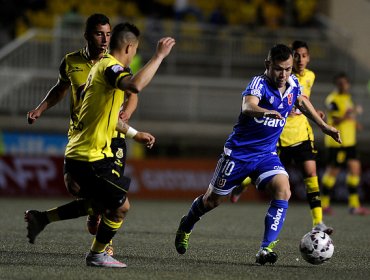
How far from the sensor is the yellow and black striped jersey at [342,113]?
1472 centimetres

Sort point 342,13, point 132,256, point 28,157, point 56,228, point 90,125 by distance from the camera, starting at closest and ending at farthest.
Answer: point 90,125, point 132,256, point 56,228, point 28,157, point 342,13

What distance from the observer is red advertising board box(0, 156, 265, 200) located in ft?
59.8

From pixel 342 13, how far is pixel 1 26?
29.3ft

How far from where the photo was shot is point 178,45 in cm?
2195

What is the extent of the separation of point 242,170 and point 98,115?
169 centimetres

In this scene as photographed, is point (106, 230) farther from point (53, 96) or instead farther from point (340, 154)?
point (340, 154)

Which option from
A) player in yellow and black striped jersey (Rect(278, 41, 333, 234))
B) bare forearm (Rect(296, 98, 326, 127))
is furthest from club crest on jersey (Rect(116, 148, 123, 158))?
player in yellow and black striped jersey (Rect(278, 41, 333, 234))

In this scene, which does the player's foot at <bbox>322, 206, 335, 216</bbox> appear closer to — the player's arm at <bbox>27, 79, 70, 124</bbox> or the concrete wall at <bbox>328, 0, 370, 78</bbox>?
the player's arm at <bbox>27, 79, 70, 124</bbox>

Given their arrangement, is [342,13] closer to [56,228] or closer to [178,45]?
[178,45]

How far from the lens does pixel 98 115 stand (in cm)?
693

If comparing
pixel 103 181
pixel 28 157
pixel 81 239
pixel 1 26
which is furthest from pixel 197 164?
pixel 103 181

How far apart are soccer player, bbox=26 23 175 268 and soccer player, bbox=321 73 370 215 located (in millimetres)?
7999

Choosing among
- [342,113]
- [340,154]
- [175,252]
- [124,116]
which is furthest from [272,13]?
[124,116]

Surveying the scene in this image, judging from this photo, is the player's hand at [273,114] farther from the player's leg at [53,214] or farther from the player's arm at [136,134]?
the player's leg at [53,214]
